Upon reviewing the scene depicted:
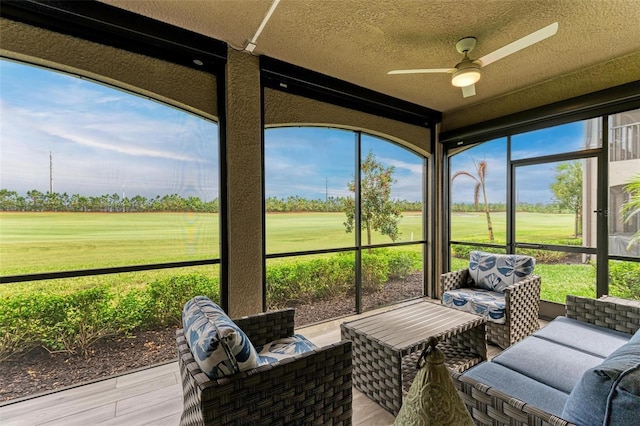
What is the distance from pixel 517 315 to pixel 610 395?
Result: 2174 millimetres

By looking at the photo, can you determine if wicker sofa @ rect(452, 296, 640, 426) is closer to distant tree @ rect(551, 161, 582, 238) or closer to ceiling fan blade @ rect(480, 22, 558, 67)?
distant tree @ rect(551, 161, 582, 238)

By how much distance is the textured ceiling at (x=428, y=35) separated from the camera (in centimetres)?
221

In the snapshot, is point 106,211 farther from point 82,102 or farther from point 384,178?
point 384,178

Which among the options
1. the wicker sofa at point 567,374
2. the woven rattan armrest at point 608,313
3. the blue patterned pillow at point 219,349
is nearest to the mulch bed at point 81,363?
the blue patterned pillow at point 219,349

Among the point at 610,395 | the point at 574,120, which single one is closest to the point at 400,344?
the point at 610,395

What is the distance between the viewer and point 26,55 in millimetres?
2092

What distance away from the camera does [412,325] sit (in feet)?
7.68

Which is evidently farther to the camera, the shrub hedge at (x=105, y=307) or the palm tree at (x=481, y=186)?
the palm tree at (x=481, y=186)

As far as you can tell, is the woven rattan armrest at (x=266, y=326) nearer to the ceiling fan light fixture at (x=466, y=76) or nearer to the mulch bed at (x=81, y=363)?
the mulch bed at (x=81, y=363)

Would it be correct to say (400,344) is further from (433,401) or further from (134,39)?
(134,39)

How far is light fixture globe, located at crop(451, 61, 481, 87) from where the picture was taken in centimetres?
258

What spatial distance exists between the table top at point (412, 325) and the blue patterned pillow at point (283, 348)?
1.55ft

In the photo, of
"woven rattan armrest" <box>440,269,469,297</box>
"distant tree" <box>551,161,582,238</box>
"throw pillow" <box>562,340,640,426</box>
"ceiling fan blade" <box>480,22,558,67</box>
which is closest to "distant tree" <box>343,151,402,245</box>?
"woven rattan armrest" <box>440,269,469,297</box>

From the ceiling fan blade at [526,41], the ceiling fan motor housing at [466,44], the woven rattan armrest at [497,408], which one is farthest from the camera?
the ceiling fan motor housing at [466,44]
